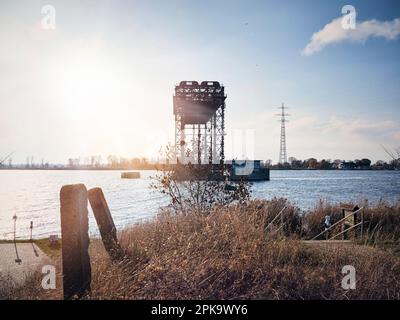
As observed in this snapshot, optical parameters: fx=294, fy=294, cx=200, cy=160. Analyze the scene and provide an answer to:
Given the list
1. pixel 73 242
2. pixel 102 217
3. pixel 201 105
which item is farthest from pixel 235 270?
pixel 201 105

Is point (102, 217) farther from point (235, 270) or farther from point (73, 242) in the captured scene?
point (235, 270)

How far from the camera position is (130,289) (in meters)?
4.57

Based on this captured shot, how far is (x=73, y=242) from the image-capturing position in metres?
4.75

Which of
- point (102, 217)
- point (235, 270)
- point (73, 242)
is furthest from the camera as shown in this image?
point (102, 217)

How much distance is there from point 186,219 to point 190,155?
15.7ft

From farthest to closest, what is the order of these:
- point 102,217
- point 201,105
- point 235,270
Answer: point 201,105 → point 102,217 → point 235,270

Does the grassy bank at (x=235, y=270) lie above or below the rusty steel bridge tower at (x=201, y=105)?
below

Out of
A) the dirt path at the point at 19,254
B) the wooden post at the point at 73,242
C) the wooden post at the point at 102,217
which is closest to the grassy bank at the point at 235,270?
the wooden post at the point at 73,242

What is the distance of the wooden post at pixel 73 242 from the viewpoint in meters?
4.71

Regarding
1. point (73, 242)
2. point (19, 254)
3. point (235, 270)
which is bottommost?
point (19, 254)

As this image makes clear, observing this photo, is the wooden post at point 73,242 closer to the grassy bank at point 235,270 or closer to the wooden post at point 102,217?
the grassy bank at point 235,270

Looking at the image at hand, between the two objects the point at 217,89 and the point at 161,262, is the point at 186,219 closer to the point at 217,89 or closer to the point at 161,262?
the point at 161,262

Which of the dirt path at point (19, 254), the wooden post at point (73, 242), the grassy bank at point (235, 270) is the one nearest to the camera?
the grassy bank at point (235, 270)

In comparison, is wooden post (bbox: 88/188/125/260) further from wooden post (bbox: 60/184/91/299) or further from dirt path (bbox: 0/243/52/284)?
dirt path (bbox: 0/243/52/284)
